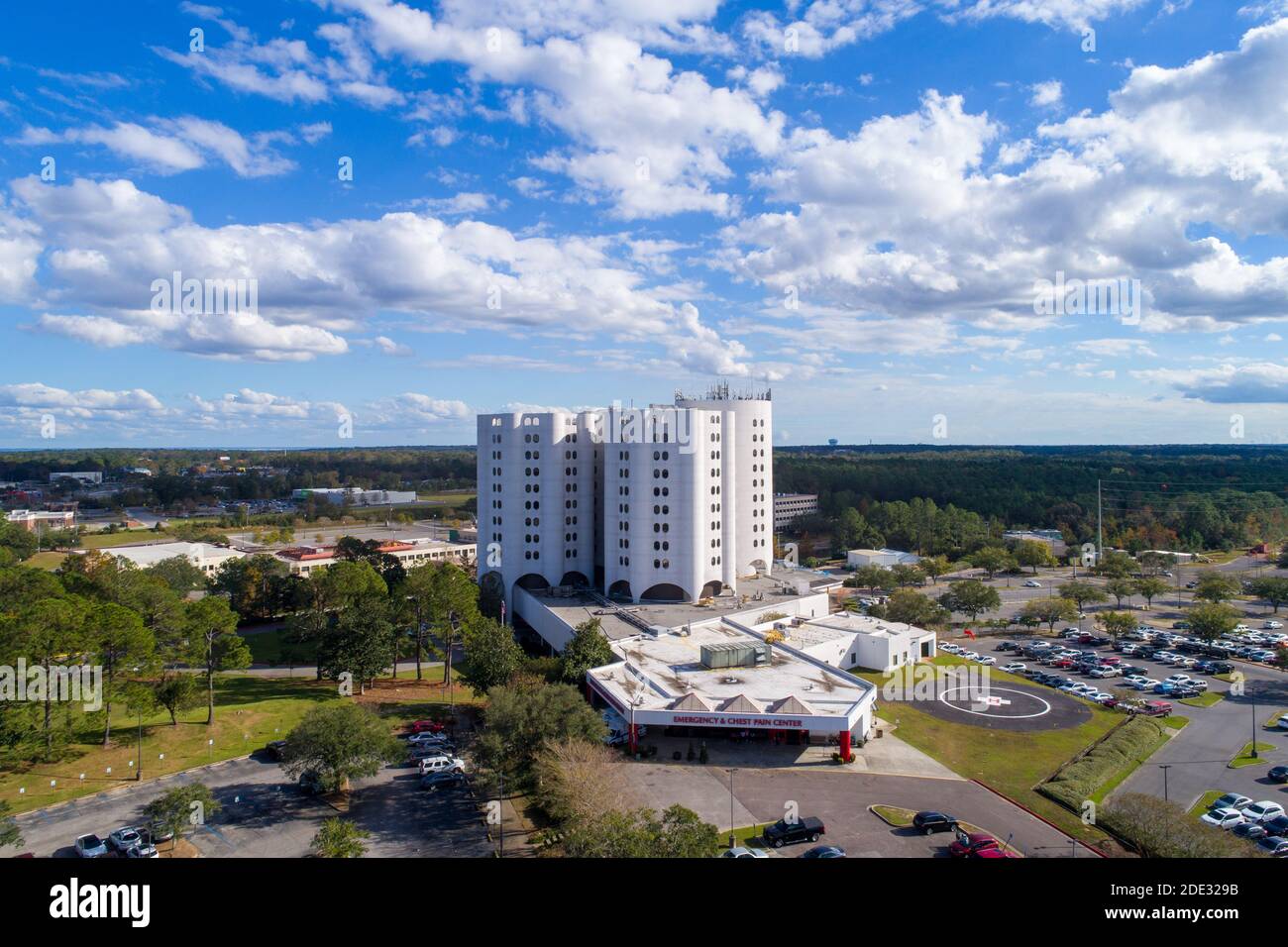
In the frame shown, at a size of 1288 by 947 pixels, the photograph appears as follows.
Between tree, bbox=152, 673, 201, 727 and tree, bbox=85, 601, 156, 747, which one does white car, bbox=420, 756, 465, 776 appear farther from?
tree, bbox=85, 601, 156, 747

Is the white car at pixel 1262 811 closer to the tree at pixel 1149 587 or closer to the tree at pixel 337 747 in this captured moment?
the tree at pixel 337 747

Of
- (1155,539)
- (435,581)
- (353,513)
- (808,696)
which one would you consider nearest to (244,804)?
(435,581)

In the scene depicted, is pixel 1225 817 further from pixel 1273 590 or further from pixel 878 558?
pixel 878 558

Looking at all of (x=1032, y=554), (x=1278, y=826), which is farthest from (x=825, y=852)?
(x=1032, y=554)

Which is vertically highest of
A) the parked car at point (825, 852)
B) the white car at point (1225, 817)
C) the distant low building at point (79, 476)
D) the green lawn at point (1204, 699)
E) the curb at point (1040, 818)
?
the distant low building at point (79, 476)

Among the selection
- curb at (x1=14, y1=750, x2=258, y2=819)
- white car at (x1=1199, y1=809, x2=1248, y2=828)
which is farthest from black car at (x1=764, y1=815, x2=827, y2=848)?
curb at (x1=14, y1=750, x2=258, y2=819)

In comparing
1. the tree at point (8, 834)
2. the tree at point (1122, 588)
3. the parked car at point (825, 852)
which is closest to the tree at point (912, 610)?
the tree at point (1122, 588)

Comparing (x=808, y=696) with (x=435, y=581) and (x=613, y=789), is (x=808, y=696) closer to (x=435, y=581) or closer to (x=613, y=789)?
(x=613, y=789)
